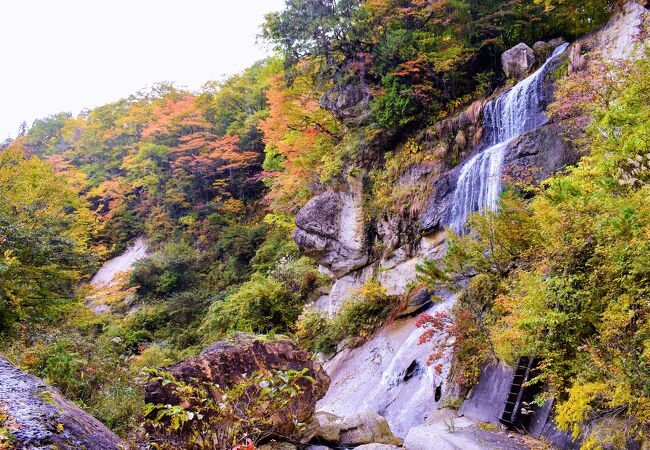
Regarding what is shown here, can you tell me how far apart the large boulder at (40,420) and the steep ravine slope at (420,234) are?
501 cm

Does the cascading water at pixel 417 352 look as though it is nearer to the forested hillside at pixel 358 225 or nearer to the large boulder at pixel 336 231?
the forested hillside at pixel 358 225

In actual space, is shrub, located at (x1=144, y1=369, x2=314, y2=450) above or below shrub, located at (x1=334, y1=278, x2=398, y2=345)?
above

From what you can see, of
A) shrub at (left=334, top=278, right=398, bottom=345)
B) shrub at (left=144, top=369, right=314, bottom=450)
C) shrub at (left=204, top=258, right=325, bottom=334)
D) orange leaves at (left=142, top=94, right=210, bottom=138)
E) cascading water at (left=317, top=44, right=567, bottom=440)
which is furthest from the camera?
orange leaves at (left=142, top=94, right=210, bottom=138)

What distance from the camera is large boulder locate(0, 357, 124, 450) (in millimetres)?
2479

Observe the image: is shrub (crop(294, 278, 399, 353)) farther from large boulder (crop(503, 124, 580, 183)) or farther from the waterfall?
large boulder (crop(503, 124, 580, 183))

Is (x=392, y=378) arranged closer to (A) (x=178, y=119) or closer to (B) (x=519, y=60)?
(B) (x=519, y=60)

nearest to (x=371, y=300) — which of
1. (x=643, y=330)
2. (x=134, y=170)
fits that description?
(x=643, y=330)

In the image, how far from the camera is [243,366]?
17.3ft

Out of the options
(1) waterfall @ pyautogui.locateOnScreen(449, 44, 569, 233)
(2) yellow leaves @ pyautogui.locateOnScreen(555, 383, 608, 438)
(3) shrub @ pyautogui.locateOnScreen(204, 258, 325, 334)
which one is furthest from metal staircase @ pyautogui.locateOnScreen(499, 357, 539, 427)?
(3) shrub @ pyautogui.locateOnScreen(204, 258, 325, 334)

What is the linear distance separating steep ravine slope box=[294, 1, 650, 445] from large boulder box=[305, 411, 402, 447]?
1062mm

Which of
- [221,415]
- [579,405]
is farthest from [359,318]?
[221,415]

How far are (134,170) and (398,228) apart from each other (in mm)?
20331

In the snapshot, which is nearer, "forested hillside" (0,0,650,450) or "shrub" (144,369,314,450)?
Answer: "shrub" (144,369,314,450)

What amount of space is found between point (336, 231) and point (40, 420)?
11.8 m
